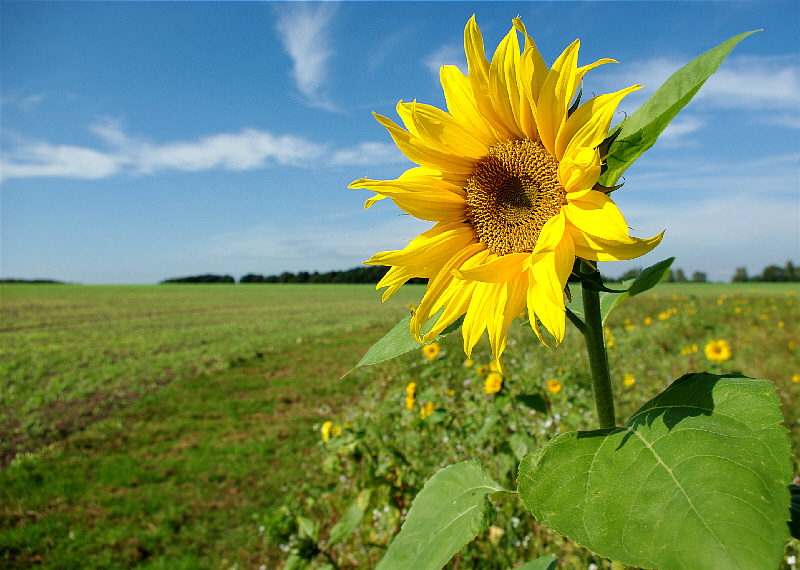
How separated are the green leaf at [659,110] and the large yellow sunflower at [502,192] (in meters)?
0.04

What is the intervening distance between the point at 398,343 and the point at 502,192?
0.44 meters

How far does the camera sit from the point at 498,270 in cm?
98

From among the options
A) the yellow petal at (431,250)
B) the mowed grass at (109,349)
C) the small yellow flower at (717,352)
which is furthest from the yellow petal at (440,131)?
the mowed grass at (109,349)

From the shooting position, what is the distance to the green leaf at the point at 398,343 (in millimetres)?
983

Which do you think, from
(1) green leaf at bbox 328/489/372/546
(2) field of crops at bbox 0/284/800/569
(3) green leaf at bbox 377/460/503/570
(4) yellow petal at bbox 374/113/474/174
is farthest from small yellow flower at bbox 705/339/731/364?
(4) yellow petal at bbox 374/113/474/174

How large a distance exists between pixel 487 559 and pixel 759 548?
279 cm

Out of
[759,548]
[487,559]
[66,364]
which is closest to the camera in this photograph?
[759,548]

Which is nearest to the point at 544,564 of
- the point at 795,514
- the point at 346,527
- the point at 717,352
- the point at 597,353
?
the point at 795,514

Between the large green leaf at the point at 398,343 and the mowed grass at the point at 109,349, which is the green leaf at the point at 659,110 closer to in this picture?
the large green leaf at the point at 398,343

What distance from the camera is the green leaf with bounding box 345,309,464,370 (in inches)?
38.7

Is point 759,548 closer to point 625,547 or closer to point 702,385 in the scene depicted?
point 625,547

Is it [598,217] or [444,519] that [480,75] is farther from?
[444,519]

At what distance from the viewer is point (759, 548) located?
65 cm

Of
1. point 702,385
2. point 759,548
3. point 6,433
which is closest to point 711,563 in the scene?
point 759,548
